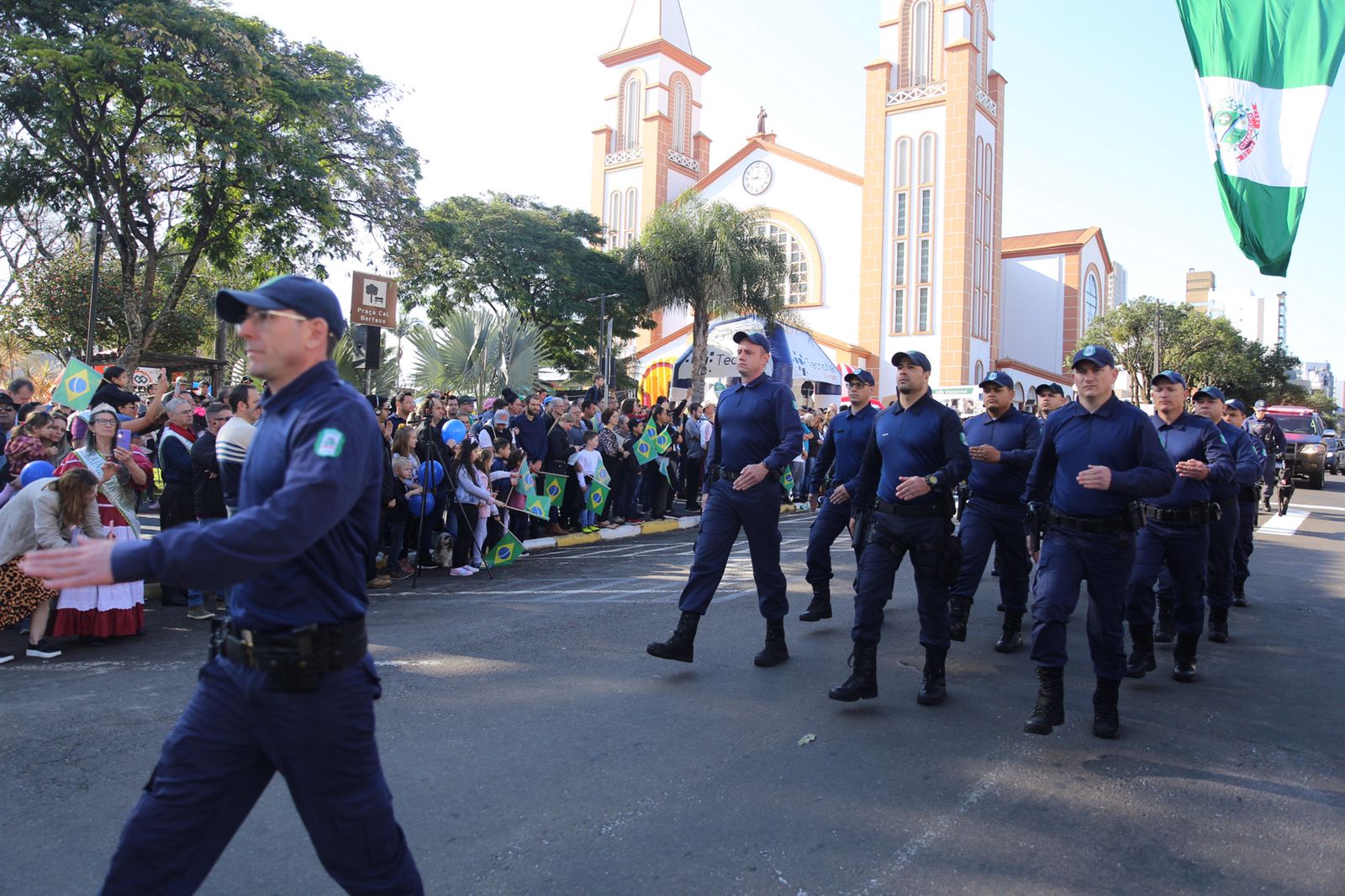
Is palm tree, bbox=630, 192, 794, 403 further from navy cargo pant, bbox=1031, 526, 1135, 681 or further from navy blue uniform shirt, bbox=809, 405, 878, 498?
navy cargo pant, bbox=1031, 526, 1135, 681

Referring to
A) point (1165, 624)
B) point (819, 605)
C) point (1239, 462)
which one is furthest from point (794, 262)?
point (1165, 624)

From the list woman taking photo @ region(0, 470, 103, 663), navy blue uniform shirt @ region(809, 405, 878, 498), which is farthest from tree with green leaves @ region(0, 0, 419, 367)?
navy blue uniform shirt @ region(809, 405, 878, 498)

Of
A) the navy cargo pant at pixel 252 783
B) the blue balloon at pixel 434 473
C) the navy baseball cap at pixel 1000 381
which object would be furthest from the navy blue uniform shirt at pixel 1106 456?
the blue balloon at pixel 434 473

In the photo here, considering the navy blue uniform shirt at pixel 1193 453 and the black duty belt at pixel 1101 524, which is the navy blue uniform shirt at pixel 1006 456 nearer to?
the navy blue uniform shirt at pixel 1193 453

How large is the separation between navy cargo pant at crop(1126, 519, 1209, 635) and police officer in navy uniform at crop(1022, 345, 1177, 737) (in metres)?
1.15

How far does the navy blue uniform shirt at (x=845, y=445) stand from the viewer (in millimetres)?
7691

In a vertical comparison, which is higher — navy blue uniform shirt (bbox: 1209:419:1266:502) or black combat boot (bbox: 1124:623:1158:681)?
navy blue uniform shirt (bbox: 1209:419:1266:502)

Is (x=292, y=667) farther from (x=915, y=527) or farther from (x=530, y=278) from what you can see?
(x=530, y=278)

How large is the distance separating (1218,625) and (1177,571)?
5.03ft

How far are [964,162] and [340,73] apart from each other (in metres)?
28.4

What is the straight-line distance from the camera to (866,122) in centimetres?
4291

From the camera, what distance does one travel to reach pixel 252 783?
241cm

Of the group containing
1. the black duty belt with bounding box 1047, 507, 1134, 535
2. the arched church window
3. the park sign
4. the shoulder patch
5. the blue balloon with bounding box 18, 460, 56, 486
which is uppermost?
the arched church window

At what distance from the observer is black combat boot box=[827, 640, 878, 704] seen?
17.1 ft
